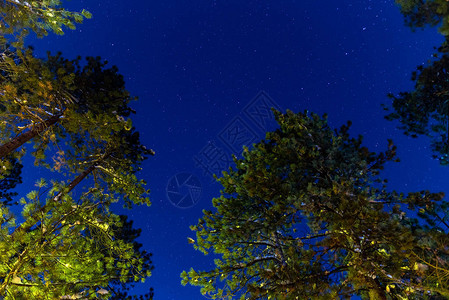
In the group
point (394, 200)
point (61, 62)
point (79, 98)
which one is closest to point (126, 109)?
point (79, 98)

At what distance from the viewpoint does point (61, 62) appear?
8.55 m

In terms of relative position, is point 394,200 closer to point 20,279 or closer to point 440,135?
point 440,135

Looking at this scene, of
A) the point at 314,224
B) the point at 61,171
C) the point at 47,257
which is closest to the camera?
the point at 47,257

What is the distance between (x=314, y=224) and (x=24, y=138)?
8822mm

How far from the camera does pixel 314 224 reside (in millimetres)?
5836

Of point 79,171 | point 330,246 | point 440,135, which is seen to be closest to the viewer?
point 330,246

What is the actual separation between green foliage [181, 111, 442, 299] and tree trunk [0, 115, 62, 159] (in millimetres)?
5764

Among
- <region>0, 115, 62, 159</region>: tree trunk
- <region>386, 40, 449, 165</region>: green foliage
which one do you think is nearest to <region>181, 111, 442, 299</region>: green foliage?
<region>386, 40, 449, 165</region>: green foliage

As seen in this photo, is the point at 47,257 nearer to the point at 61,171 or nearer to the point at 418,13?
the point at 61,171

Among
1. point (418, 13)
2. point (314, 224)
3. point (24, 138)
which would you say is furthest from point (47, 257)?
point (418, 13)

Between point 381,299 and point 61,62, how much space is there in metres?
12.2

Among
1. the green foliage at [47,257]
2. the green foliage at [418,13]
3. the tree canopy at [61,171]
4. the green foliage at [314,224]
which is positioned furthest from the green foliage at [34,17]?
the green foliage at [418,13]

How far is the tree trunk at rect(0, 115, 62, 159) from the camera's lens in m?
6.02

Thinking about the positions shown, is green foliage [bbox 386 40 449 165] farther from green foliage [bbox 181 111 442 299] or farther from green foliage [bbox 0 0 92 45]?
green foliage [bbox 0 0 92 45]
